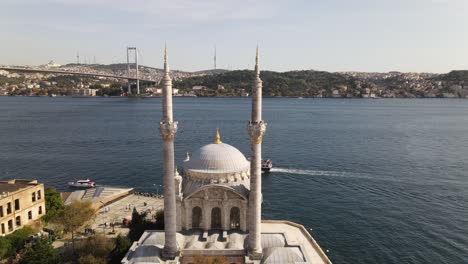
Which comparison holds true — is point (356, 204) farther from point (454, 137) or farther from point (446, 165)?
point (454, 137)

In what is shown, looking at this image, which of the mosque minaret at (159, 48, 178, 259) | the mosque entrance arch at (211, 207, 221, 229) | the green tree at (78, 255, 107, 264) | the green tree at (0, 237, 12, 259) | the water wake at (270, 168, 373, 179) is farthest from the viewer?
the water wake at (270, 168, 373, 179)

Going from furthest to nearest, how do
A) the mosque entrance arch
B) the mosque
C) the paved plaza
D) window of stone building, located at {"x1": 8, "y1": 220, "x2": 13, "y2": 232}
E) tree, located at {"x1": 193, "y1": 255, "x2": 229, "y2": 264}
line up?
the paved plaza < window of stone building, located at {"x1": 8, "y1": 220, "x2": 13, "y2": 232} < the mosque entrance arch < the mosque < tree, located at {"x1": 193, "y1": 255, "x2": 229, "y2": 264}

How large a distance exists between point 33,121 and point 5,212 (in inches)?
4203

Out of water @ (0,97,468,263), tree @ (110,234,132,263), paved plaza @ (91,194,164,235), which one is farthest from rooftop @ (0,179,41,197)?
water @ (0,97,468,263)

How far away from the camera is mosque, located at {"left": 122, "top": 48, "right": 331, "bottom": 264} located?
86.6 ft

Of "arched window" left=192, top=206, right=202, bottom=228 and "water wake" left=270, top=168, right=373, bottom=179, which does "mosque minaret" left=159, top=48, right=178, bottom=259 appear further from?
"water wake" left=270, top=168, right=373, bottom=179

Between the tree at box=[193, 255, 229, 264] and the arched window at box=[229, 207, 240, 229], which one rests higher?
the arched window at box=[229, 207, 240, 229]

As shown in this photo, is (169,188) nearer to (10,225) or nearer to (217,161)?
(217,161)

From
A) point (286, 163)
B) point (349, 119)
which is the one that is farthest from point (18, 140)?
point (349, 119)

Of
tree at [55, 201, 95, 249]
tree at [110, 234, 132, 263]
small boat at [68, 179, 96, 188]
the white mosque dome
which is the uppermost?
the white mosque dome

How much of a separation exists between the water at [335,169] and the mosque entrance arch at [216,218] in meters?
12.6

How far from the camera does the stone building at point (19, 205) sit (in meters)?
35.0

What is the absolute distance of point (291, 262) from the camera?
26391 mm

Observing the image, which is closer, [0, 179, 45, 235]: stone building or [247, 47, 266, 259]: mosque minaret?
[247, 47, 266, 259]: mosque minaret
